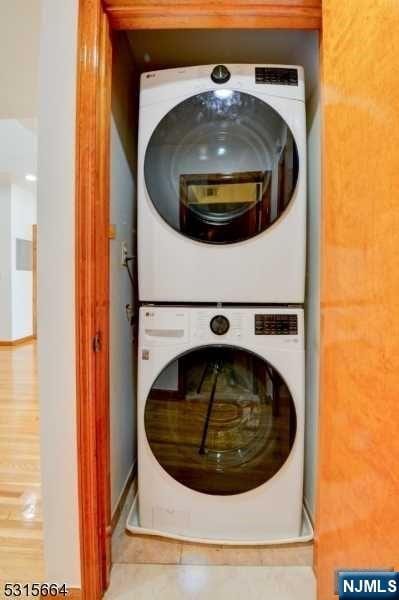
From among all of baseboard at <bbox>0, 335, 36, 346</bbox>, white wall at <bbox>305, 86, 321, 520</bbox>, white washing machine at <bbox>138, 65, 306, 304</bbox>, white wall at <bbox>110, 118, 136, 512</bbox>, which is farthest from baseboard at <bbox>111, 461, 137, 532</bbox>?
baseboard at <bbox>0, 335, 36, 346</bbox>

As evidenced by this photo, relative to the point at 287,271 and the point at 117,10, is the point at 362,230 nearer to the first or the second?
the point at 287,271

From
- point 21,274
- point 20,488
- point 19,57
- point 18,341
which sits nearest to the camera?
point 20,488

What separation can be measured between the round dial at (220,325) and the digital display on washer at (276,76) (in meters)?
0.86

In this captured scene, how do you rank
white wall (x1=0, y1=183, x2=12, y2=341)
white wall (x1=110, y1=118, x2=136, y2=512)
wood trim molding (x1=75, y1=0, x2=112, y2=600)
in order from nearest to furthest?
wood trim molding (x1=75, y1=0, x2=112, y2=600) < white wall (x1=110, y1=118, x2=136, y2=512) < white wall (x1=0, y1=183, x2=12, y2=341)

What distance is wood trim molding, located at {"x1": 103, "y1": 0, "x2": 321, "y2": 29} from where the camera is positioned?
0.95 metres

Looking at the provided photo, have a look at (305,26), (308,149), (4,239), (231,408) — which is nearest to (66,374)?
(231,408)

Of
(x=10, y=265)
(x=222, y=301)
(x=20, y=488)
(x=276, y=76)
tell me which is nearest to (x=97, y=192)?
(x=222, y=301)

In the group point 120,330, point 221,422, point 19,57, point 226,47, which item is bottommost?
point 221,422

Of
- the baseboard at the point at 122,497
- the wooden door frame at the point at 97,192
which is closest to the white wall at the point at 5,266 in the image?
the baseboard at the point at 122,497

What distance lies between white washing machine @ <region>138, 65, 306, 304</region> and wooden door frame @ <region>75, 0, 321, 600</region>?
6.4 inches

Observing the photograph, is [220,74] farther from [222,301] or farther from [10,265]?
[10,265]

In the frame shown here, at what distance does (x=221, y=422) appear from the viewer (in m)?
1.18

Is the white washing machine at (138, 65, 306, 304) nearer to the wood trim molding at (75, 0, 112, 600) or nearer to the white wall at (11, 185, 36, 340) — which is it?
the wood trim molding at (75, 0, 112, 600)

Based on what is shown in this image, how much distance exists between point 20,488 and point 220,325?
1281mm
